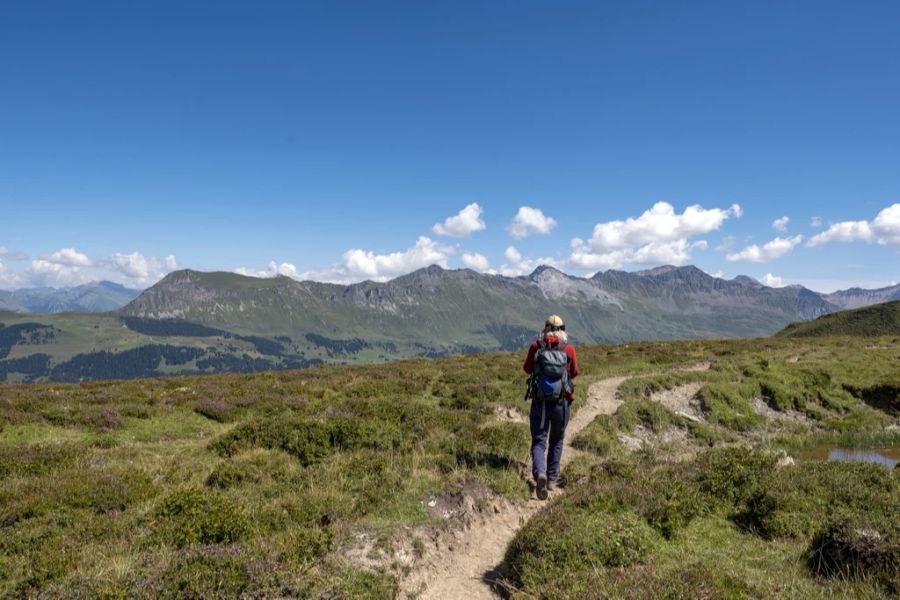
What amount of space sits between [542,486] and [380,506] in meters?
4.25

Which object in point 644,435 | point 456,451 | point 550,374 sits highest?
point 550,374

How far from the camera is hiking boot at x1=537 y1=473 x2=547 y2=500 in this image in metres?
11.3

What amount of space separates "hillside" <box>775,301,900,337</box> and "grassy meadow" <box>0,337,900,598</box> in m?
166

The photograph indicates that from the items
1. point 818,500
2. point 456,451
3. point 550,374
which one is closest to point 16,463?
point 456,451

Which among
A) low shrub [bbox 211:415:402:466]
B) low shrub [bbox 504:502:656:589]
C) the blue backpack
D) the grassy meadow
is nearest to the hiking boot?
the grassy meadow

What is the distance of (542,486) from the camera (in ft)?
37.4

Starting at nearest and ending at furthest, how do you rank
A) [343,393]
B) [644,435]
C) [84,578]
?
[84,578] < [644,435] < [343,393]

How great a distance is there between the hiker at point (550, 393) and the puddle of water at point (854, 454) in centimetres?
1465

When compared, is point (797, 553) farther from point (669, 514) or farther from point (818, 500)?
point (818, 500)

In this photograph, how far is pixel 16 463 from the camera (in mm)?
11688

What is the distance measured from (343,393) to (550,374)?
16306 mm

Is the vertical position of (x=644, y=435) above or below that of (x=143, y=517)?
below

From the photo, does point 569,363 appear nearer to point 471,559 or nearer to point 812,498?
point 471,559

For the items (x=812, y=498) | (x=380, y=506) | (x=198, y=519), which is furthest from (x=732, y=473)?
(x=198, y=519)
